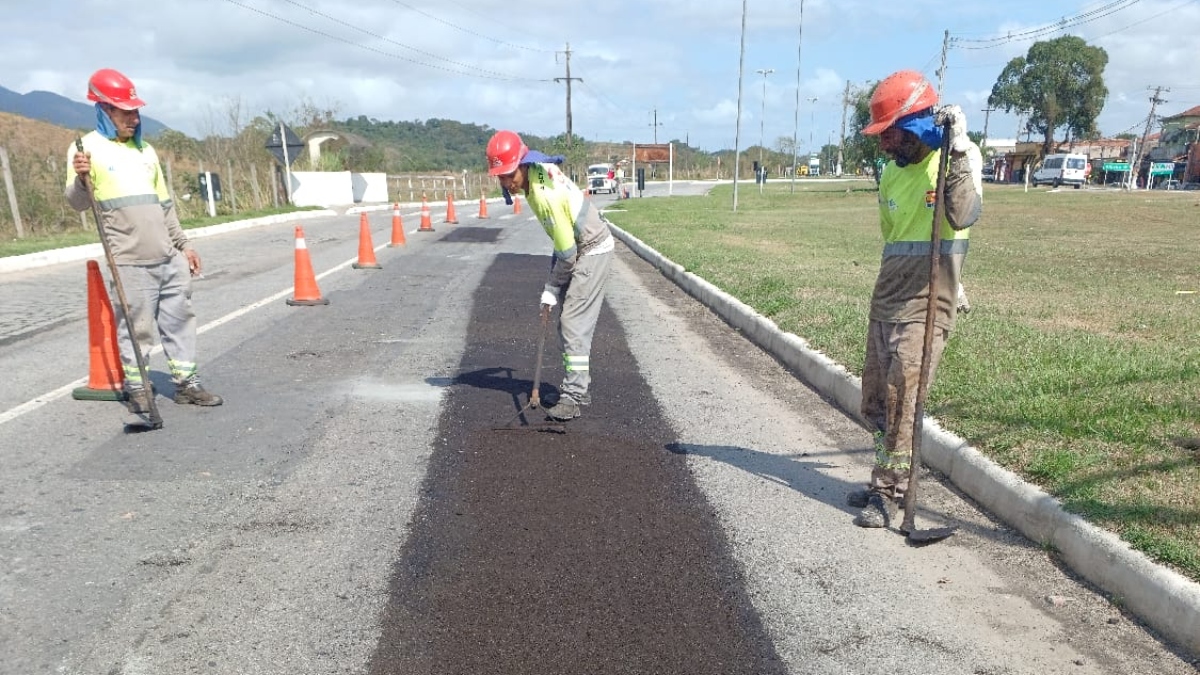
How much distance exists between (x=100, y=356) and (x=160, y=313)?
640mm

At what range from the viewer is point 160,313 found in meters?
5.51

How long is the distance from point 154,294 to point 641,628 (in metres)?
4.17

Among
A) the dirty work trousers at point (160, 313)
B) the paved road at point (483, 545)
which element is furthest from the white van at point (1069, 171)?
the dirty work trousers at point (160, 313)

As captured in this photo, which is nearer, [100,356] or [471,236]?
[100,356]

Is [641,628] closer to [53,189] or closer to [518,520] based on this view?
[518,520]

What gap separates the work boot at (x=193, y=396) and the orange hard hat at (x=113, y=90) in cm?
178

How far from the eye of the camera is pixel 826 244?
1652 cm

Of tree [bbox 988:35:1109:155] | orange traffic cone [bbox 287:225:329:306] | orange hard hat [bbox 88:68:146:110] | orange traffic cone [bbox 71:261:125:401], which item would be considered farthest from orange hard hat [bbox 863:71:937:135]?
tree [bbox 988:35:1109:155]

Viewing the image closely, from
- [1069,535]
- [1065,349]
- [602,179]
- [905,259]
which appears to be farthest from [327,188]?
[1069,535]

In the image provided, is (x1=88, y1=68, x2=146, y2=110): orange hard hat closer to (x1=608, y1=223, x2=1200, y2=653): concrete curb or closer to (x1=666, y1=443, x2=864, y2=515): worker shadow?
(x1=666, y1=443, x2=864, y2=515): worker shadow

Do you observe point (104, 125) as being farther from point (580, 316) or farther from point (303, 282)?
point (303, 282)

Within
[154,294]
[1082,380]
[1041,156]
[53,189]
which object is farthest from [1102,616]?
[1041,156]

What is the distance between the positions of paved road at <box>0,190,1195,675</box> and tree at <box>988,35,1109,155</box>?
247 feet

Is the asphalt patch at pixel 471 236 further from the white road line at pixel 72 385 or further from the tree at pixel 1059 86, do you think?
the tree at pixel 1059 86
